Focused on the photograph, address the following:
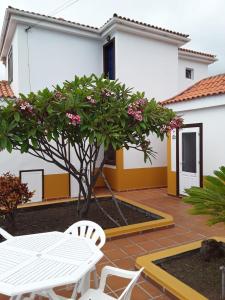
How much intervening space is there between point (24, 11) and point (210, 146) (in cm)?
810

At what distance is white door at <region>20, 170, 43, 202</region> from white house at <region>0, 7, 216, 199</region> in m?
0.03

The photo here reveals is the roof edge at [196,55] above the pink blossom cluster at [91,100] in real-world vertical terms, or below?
above

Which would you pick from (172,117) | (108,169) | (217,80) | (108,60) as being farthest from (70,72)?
(172,117)

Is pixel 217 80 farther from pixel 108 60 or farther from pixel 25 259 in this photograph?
pixel 25 259

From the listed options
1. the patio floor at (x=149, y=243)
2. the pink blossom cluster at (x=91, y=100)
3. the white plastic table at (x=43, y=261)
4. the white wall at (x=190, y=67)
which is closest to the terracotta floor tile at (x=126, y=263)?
the patio floor at (x=149, y=243)

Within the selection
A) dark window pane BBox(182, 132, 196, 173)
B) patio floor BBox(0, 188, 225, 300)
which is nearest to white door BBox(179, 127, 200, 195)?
dark window pane BBox(182, 132, 196, 173)

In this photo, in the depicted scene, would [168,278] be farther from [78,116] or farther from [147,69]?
[147,69]

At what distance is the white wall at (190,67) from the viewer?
13984mm

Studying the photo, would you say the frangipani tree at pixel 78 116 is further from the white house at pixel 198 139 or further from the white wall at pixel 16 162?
the white wall at pixel 16 162

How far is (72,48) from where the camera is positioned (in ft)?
36.4

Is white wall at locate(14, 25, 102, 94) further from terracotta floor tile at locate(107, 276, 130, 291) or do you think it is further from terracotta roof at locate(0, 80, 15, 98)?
terracotta floor tile at locate(107, 276, 130, 291)

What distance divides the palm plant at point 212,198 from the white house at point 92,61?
6.79m

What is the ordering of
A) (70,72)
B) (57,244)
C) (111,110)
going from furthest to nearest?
(70,72), (111,110), (57,244)

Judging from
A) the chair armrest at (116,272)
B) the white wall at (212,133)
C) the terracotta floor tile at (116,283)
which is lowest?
the terracotta floor tile at (116,283)
